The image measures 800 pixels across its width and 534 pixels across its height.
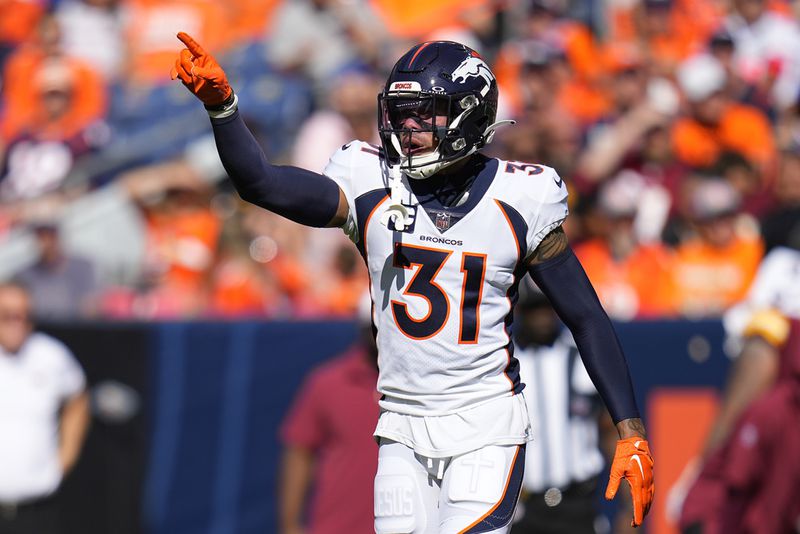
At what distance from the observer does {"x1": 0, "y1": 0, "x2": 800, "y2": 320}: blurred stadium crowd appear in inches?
342

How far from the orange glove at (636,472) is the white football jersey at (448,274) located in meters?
0.38

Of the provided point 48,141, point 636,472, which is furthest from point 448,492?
point 48,141

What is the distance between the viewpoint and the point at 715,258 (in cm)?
858

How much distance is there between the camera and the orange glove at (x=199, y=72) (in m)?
3.79

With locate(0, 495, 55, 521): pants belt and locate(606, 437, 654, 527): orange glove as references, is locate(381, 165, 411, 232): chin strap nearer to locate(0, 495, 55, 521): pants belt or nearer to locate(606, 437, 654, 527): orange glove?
locate(606, 437, 654, 527): orange glove

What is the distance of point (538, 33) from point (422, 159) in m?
6.92

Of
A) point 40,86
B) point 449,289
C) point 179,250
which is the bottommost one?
point 449,289

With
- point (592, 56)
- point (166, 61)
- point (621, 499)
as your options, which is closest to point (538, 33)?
point (592, 56)

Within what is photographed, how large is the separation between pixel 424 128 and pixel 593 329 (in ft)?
2.46

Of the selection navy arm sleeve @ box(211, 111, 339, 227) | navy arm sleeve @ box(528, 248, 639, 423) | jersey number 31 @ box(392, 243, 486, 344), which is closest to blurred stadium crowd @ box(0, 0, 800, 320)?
navy arm sleeve @ box(528, 248, 639, 423)

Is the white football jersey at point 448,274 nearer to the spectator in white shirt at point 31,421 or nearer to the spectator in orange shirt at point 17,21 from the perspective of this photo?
the spectator in white shirt at point 31,421

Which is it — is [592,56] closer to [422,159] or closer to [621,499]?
[621,499]

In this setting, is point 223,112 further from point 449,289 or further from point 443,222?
point 449,289

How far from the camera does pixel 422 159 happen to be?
4.05m
